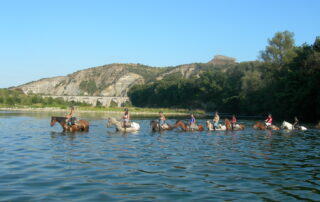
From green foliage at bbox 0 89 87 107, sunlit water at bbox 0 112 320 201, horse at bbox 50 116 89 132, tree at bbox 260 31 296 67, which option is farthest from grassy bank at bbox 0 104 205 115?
sunlit water at bbox 0 112 320 201

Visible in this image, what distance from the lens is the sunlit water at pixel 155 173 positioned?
1243 centimetres

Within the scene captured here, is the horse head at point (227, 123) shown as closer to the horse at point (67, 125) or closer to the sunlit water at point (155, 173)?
the horse at point (67, 125)

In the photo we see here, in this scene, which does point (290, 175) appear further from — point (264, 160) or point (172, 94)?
point (172, 94)

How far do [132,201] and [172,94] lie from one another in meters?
168

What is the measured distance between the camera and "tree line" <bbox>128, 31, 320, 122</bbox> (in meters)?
68.9

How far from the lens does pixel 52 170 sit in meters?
16.2

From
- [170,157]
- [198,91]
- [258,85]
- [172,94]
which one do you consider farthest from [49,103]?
[170,157]

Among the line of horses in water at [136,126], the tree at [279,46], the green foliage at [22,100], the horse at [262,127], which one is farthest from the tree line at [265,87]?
the green foliage at [22,100]

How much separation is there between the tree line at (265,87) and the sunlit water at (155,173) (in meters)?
48.0

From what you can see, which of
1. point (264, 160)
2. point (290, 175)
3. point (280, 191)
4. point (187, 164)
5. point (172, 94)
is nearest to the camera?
point (280, 191)

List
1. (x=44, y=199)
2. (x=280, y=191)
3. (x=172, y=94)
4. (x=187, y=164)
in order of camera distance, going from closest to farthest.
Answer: (x=44, y=199), (x=280, y=191), (x=187, y=164), (x=172, y=94)

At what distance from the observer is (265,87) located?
297 feet

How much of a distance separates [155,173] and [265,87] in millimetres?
78964

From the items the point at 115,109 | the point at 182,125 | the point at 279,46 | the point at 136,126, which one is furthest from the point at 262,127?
the point at 115,109
